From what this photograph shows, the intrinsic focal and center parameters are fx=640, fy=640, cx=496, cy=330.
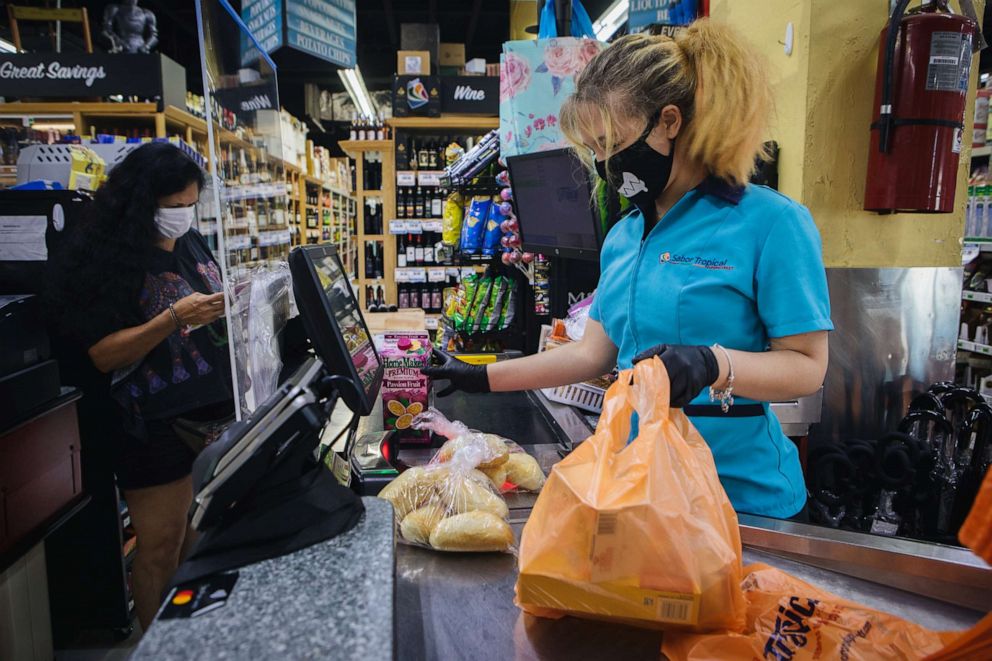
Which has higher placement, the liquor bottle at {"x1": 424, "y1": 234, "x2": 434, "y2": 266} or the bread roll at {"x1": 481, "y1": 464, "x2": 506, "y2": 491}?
the liquor bottle at {"x1": 424, "y1": 234, "x2": 434, "y2": 266}

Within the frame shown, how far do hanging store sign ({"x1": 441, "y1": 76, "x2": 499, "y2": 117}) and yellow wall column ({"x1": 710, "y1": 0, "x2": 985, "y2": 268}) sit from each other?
4437 mm

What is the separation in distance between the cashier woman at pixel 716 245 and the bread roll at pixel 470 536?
43 cm

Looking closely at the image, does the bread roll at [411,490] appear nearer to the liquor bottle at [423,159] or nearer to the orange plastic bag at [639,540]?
the orange plastic bag at [639,540]

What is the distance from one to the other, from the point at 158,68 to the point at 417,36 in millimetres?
3757

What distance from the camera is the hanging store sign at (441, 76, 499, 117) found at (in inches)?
255

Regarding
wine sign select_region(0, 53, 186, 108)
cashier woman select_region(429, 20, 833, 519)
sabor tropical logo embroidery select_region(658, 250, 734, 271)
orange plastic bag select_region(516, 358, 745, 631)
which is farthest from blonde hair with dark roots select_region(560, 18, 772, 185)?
wine sign select_region(0, 53, 186, 108)

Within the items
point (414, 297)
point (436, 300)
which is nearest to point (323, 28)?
point (414, 297)

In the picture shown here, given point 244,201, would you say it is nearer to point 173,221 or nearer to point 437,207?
point 173,221

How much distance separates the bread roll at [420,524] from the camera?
118 centimetres

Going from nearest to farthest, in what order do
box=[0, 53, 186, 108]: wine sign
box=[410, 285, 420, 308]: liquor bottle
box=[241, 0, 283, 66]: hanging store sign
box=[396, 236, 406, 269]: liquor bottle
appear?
box=[241, 0, 283, 66]: hanging store sign < box=[0, 53, 186, 108]: wine sign < box=[396, 236, 406, 269]: liquor bottle < box=[410, 285, 420, 308]: liquor bottle

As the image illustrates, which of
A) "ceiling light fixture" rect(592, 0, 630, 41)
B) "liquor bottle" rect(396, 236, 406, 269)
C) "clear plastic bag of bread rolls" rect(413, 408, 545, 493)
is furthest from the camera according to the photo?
"liquor bottle" rect(396, 236, 406, 269)

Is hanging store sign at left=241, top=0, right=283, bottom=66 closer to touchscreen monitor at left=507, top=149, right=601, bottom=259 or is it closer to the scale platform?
touchscreen monitor at left=507, top=149, right=601, bottom=259

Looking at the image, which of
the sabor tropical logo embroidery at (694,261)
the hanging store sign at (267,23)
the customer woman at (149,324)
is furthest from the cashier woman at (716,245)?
the hanging store sign at (267,23)

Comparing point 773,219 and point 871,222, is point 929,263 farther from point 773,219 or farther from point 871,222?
point 773,219
